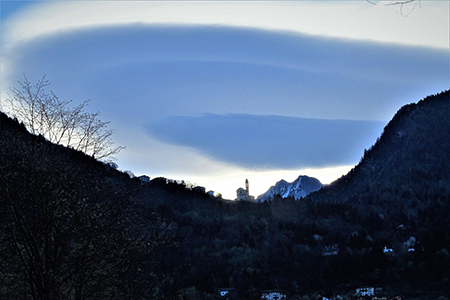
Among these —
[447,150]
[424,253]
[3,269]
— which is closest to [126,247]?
[3,269]

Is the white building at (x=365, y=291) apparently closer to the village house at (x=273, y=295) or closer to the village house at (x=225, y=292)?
the village house at (x=273, y=295)

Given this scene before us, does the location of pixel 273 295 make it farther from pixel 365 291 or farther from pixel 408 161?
pixel 408 161

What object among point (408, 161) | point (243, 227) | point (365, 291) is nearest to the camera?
point (365, 291)

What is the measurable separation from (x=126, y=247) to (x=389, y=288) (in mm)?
99736

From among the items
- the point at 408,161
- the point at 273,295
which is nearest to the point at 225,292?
the point at 273,295

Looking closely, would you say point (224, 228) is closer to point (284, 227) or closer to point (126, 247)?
point (284, 227)

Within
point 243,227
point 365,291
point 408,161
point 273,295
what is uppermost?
point 408,161

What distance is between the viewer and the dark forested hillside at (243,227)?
1327cm

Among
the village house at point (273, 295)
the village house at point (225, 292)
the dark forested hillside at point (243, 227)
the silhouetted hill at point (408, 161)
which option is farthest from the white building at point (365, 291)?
the silhouetted hill at point (408, 161)

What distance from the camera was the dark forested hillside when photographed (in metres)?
13.3

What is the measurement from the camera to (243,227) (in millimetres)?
134500

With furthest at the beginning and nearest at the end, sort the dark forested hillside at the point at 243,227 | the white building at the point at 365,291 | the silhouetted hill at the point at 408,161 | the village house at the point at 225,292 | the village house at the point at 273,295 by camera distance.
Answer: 1. the silhouetted hill at the point at 408,161
2. the village house at the point at 273,295
3. the white building at the point at 365,291
4. the village house at the point at 225,292
5. the dark forested hillside at the point at 243,227

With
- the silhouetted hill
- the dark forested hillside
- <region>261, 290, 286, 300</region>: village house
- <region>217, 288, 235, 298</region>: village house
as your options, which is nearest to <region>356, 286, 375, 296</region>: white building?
the dark forested hillside

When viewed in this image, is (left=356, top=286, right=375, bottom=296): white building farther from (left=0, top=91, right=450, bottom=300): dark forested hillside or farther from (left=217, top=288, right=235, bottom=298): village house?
(left=217, top=288, right=235, bottom=298): village house
